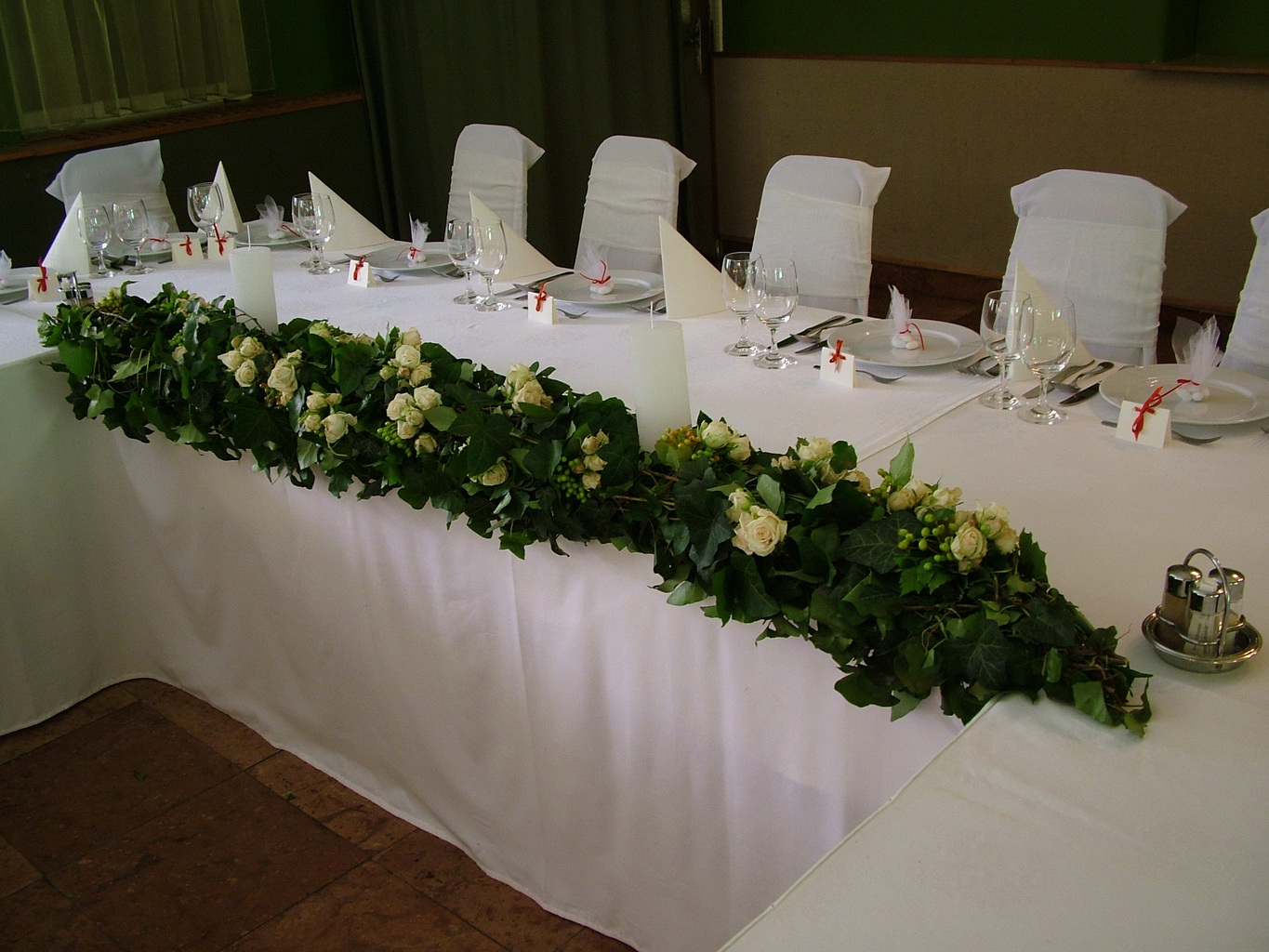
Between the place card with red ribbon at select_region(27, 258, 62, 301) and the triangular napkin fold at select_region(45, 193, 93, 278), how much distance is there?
0.02 metres

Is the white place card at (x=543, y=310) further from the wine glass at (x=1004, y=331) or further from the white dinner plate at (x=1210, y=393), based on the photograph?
the white dinner plate at (x=1210, y=393)

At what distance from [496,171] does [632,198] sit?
536mm

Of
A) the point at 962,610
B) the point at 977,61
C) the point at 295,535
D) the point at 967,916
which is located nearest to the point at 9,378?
the point at 295,535

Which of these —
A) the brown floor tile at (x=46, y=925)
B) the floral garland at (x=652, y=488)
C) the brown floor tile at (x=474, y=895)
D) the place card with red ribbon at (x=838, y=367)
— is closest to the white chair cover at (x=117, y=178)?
the floral garland at (x=652, y=488)

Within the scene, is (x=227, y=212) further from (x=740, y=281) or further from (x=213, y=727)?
(x=740, y=281)

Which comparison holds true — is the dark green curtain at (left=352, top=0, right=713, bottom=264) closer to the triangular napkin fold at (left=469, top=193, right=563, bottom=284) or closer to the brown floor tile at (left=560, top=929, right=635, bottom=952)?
the triangular napkin fold at (left=469, top=193, right=563, bottom=284)

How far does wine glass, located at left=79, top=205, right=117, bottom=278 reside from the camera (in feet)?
9.61

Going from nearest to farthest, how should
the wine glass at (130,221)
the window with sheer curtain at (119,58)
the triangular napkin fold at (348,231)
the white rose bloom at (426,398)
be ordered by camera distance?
1. the white rose bloom at (426,398)
2. the wine glass at (130,221)
3. the triangular napkin fold at (348,231)
4. the window with sheer curtain at (119,58)

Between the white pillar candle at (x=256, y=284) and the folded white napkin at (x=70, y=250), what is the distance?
892 millimetres

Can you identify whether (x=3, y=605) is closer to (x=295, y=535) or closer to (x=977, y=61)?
(x=295, y=535)

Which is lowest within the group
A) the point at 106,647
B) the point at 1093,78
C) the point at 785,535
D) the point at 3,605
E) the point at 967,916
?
the point at 106,647

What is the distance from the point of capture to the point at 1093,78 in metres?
4.32

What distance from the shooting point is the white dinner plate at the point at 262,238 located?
10.6 feet

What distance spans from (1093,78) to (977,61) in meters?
0.46
